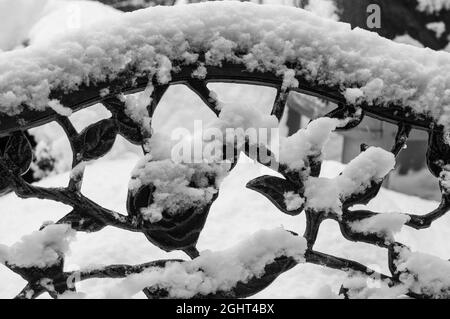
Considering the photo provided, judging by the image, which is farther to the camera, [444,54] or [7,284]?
[7,284]

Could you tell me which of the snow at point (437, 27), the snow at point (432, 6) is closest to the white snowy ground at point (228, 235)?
the snow at point (437, 27)

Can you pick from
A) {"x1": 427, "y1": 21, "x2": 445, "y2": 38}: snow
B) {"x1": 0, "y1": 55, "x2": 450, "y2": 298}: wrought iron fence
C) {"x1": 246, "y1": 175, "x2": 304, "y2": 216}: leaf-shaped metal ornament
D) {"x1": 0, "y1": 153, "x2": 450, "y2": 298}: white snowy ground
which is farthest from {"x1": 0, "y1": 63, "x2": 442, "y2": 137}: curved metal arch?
{"x1": 427, "y1": 21, "x2": 445, "y2": 38}: snow

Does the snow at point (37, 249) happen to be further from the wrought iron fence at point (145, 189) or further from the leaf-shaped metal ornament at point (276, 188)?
the leaf-shaped metal ornament at point (276, 188)

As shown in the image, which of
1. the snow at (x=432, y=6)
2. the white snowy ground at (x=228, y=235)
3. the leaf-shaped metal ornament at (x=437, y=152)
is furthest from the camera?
the snow at (x=432, y=6)
